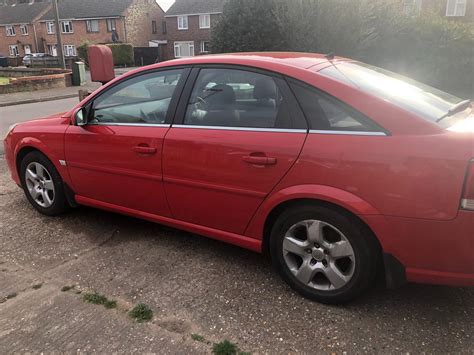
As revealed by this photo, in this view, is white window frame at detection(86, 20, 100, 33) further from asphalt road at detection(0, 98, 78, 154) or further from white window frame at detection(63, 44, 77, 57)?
asphalt road at detection(0, 98, 78, 154)

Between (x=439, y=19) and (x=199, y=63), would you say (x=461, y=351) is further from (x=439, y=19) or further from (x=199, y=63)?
(x=439, y=19)

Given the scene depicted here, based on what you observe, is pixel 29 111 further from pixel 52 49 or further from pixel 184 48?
pixel 52 49

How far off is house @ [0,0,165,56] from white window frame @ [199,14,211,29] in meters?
7.97

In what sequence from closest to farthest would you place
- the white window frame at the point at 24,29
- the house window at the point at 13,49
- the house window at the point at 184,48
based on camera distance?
the house window at the point at 184,48
the white window frame at the point at 24,29
the house window at the point at 13,49

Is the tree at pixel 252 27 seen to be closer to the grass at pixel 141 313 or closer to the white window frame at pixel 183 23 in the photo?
the grass at pixel 141 313

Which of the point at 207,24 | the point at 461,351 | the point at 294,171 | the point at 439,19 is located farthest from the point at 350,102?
the point at 207,24

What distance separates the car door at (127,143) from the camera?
11.1ft

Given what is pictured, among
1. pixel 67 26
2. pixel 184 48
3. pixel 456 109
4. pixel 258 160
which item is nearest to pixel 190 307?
pixel 258 160

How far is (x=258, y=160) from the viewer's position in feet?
9.34

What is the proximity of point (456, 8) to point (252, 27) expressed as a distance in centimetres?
2260

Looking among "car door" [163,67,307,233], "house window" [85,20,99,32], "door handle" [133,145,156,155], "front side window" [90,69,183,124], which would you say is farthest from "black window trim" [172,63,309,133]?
"house window" [85,20,99,32]

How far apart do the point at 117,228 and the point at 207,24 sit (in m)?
47.6

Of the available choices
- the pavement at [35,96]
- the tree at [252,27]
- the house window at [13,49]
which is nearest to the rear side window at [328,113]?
the tree at [252,27]

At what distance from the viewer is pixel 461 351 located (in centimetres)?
244
